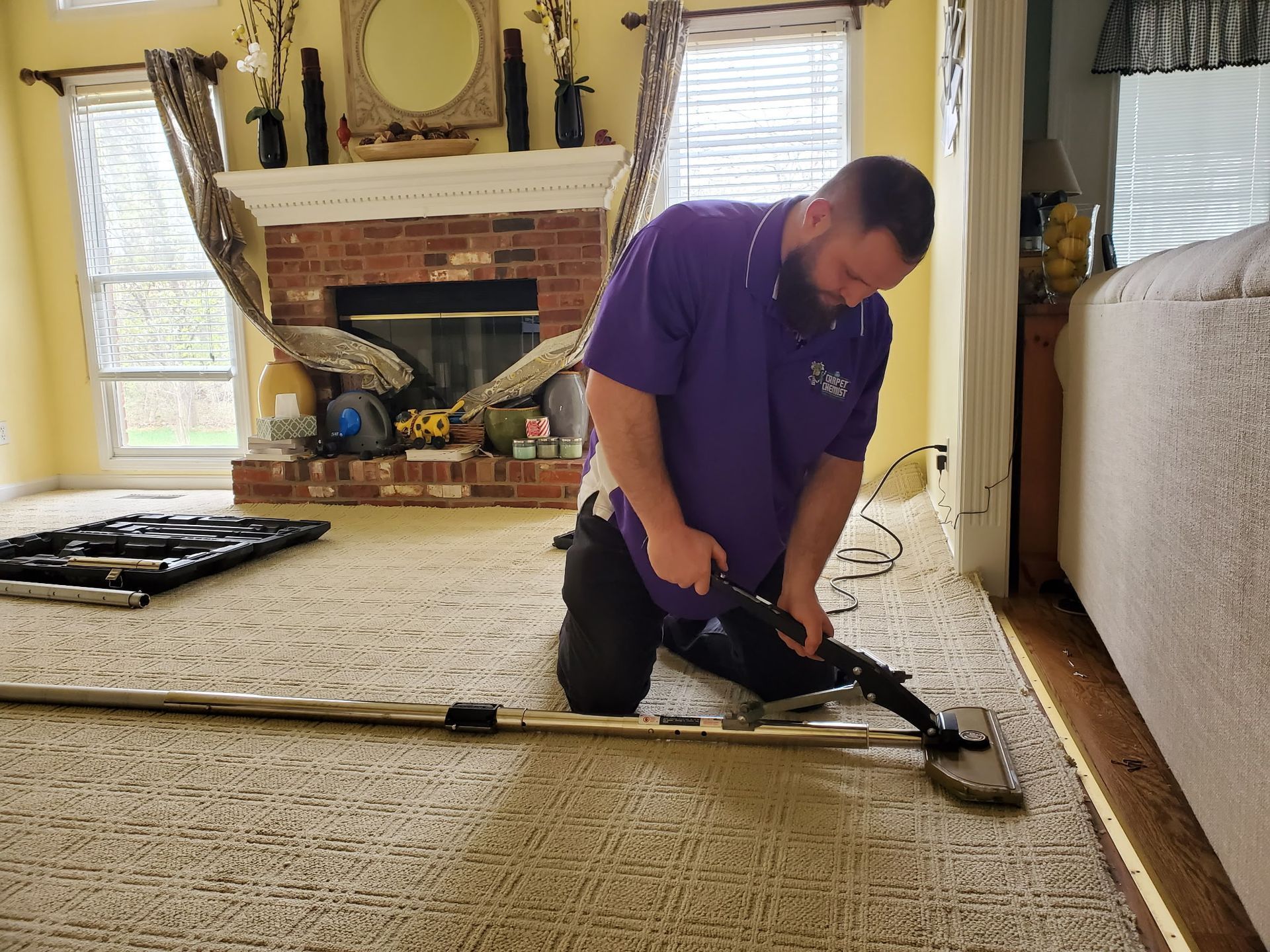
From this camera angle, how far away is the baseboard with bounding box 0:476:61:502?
13.9 feet

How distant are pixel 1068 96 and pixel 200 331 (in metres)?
3.86

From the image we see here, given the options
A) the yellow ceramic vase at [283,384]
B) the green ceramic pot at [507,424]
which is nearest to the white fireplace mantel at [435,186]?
the yellow ceramic vase at [283,384]

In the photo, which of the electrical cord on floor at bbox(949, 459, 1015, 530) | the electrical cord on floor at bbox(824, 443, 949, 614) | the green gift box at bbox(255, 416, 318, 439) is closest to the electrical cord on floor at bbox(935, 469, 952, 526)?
the electrical cord on floor at bbox(824, 443, 949, 614)

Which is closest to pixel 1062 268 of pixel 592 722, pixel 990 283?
pixel 990 283

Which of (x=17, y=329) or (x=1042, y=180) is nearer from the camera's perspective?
(x=1042, y=180)

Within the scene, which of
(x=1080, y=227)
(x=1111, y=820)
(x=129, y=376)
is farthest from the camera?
(x=129, y=376)

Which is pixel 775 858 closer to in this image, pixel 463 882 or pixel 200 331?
pixel 463 882

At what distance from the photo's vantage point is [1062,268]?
2.22m

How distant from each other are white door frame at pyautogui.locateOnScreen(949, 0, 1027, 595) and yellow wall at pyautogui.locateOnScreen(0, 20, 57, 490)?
434cm

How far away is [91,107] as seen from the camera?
168 inches

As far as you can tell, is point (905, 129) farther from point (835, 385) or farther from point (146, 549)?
point (146, 549)

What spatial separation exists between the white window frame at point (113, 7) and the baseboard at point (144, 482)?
2.19 metres

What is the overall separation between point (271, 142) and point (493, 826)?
359cm

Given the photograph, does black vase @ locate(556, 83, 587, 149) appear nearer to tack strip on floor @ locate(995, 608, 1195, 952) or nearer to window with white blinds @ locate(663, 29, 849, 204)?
window with white blinds @ locate(663, 29, 849, 204)
